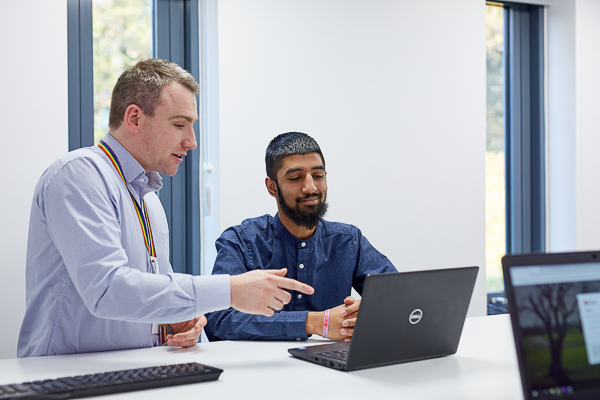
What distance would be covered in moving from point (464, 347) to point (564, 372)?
70cm

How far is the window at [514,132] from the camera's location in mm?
3822

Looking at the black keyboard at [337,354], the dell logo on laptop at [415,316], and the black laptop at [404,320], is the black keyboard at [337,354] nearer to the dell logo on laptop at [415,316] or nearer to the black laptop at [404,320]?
the black laptop at [404,320]

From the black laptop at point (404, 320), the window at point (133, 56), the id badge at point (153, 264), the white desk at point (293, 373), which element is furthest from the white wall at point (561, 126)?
the id badge at point (153, 264)

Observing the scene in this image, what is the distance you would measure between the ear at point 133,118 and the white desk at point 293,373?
70cm


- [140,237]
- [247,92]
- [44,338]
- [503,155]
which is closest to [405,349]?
[140,237]

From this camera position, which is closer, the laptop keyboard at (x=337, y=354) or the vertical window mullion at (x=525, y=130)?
the laptop keyboard at (x=337, y=354)

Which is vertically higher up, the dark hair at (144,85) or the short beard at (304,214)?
the dark hair at (144,85)

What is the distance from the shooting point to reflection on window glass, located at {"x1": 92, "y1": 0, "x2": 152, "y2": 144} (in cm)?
285

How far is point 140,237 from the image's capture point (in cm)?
170

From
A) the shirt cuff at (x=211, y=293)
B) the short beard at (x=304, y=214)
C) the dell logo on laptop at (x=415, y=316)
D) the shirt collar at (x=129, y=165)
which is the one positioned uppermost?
the shirt collar at (x=129, y=165)

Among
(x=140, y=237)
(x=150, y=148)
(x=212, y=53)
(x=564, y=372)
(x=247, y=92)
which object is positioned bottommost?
(x=564, y=372)

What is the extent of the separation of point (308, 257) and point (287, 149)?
17.4 inches

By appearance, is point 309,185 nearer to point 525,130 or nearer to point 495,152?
point 495,152

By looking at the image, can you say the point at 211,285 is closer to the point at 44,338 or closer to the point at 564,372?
the point at 44,338
